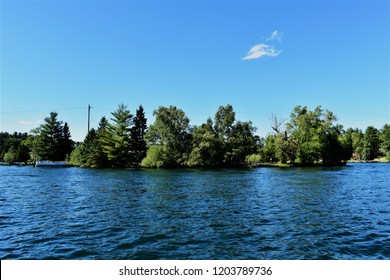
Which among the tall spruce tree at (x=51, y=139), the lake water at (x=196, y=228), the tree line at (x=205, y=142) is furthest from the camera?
the tall spruce tree at (x=51, y=139)

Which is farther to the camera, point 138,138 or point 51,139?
point 51,139

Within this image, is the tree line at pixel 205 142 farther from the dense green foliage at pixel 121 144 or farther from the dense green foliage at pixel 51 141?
the dense green foliage at pixel 51 141

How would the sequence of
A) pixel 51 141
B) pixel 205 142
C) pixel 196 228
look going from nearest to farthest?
pixel 196 228
pixel 205 142
pixel 51 141

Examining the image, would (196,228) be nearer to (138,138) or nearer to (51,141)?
(138,138)

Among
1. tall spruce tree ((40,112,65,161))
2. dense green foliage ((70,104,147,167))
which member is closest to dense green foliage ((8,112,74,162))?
tall spruce tree ((40,112,65,161))

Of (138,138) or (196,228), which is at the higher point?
Answer: (138,138)

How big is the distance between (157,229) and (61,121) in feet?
376

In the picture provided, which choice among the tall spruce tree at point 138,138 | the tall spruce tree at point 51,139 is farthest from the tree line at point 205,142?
the tall spruce tree at point 51,139

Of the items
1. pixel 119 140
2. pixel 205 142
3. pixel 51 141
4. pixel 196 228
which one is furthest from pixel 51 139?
pixel 196 228

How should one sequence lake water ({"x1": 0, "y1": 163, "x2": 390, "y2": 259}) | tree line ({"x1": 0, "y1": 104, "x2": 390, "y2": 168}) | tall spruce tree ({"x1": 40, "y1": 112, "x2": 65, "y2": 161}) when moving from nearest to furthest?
lake water ({"x1": 0, "y1": 163, "x2": 390, "y2": 259})
tree line ({"x1": 0, "y1": 104, "x2": 390, "y2": 168})
tall spruce tree ({"x1": 40, "y1": 112, "x2": 65, "y2": 161})

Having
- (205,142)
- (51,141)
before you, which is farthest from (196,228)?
(51,141)

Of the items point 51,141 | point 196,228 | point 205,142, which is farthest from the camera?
point 51,141

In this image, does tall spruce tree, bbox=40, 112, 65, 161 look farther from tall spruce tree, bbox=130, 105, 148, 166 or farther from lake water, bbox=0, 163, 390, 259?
lake water, bbox=0, 163, 390, 259
